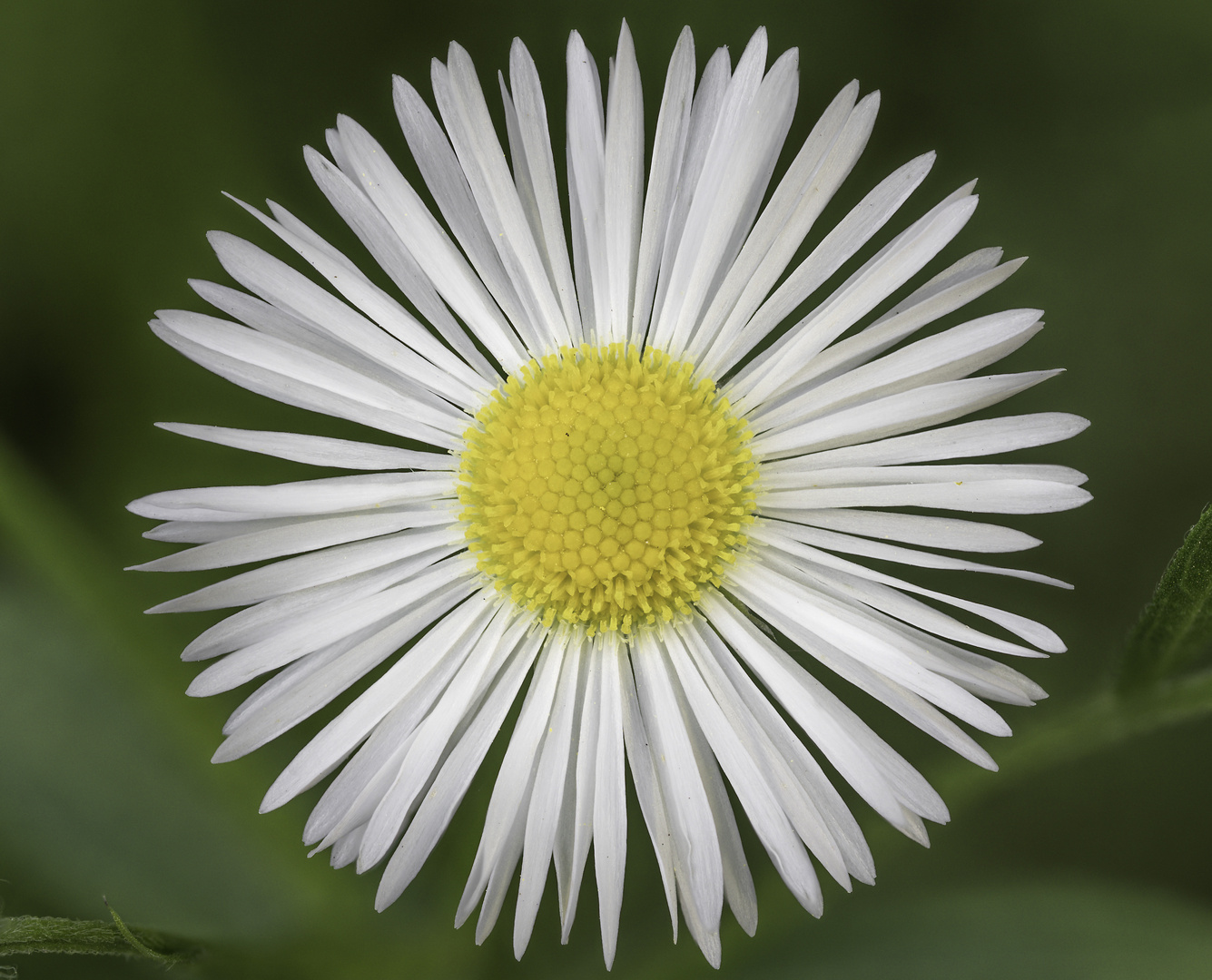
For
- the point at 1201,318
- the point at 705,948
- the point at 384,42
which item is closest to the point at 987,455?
the point at 705,948

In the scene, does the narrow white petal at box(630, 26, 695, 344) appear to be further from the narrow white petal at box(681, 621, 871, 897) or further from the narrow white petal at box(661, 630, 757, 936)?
the narrow white petal at box(661, 630, 757, 936)

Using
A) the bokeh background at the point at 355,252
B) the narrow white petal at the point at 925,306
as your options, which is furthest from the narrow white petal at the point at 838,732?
the bokeh background at the point at 355,252

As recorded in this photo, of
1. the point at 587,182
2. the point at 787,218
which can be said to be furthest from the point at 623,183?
the point at 787,218

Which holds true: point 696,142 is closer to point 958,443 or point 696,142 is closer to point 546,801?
point 958,443

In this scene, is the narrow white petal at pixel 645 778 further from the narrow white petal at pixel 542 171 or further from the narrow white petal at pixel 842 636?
the narrow white petal at pixel 542 171

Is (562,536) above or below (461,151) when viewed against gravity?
below

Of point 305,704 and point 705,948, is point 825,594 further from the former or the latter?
point 305,704

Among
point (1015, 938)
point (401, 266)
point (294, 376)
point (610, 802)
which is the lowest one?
point (1015, 938)
